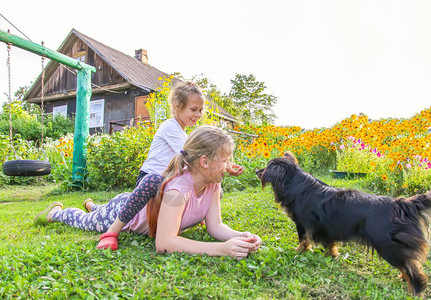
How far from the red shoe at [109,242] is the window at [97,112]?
52.2 feet

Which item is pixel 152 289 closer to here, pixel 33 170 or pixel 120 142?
pixel 33 170

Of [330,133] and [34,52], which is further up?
[34,52]

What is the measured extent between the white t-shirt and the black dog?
978 millimetres

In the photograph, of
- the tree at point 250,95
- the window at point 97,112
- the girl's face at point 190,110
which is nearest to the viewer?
the girl's face at point 190,110

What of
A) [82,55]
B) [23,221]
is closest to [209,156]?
[23,221]

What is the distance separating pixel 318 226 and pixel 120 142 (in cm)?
510

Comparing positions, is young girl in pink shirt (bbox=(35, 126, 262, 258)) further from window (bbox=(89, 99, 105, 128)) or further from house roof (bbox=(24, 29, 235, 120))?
window (bbox=(89, 99, 105, 128))

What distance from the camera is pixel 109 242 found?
2426mm

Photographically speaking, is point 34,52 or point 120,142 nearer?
point 34,52

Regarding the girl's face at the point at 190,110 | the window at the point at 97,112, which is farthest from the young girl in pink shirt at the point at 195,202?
the window at the point at 97,112

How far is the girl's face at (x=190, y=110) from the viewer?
131 inches

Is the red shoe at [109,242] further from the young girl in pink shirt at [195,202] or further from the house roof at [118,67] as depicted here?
the house roof at [118,67]

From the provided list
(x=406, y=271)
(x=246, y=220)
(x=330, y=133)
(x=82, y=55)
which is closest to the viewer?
(x=406, y=271)

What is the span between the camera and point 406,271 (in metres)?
1.91
